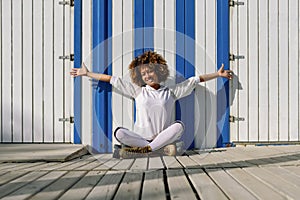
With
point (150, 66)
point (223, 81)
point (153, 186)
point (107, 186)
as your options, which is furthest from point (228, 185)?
point (223, 81)

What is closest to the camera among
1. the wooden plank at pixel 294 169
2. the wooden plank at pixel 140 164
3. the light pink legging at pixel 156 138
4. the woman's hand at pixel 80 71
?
the wooden plank at pixel 294 169

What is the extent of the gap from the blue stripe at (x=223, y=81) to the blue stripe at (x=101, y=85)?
1024mm

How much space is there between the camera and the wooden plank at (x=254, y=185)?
1861 millimetres

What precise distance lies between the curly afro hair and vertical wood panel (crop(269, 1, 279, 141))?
3.34 ft

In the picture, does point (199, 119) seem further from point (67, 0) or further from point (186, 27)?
point (67, 0)

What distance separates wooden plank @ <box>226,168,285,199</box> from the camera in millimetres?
Answer: 1861

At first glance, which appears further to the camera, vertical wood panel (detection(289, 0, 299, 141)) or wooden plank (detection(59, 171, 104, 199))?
vertical wood panel (detection(289, 0, 299, 141))

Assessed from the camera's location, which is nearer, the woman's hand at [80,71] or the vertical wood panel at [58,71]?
the woman's hand at [80,71]

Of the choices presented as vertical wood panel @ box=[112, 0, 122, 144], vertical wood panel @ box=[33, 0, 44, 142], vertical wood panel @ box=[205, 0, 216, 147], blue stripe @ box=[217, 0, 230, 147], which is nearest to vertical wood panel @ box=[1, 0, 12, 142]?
vertical wood panel @ box=[33, 0, 44, 142]

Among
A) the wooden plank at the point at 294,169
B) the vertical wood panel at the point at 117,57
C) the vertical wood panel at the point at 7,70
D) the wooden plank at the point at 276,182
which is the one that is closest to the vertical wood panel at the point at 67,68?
the vertical wood panel at the point at 117,57

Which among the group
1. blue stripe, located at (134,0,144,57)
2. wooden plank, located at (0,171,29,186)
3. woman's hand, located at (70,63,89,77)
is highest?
blue stripe, located at (134,0,144,57)

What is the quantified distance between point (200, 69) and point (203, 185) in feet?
7.13

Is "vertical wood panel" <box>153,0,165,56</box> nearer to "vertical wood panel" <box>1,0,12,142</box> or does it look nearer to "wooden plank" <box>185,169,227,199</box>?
"vertical wood panel" <box>1,0,12,142</box>

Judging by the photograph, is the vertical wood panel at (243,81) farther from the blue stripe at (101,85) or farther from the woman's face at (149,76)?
the blue stripe at (101,85)
